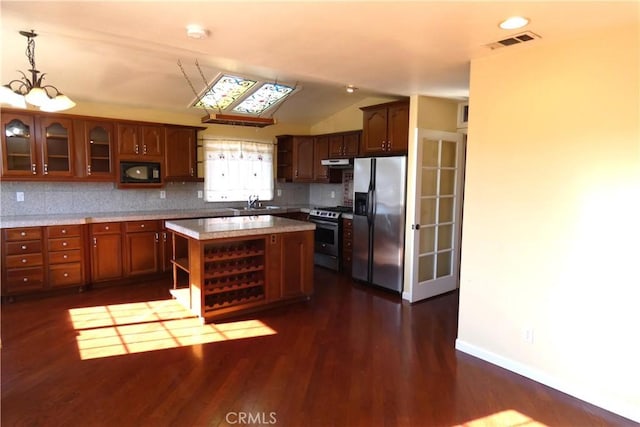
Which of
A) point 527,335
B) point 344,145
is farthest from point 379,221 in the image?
point 527,335

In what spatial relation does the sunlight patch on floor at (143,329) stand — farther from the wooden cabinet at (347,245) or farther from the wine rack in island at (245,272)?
the wooden cabinet at (347,245)

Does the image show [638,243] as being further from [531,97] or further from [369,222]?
[369,222]

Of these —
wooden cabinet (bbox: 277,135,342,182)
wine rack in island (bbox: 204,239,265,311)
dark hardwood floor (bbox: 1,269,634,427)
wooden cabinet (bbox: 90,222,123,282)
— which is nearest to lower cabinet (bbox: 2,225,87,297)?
wooden cabinet (bbox: 90,222,123,282)

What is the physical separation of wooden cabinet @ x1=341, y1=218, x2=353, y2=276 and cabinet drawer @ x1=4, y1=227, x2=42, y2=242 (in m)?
3.78

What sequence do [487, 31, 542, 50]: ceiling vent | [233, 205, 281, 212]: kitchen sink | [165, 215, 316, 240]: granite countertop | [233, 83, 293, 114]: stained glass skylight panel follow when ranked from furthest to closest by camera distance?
[233, 205, 281, 212]: kitchen sink < [233, 83, 293, 114]: stained glass skylight panel < [165, 215, 316, 240]: granite countertop < [487, 31, 542, 50]: ceiling vent

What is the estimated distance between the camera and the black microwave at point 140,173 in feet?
16.5

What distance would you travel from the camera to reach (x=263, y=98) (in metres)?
5.55

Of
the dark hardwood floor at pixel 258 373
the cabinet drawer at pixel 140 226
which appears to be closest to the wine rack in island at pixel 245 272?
the dark hardwood floor at pixel 258 373

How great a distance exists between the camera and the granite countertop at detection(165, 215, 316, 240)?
11.7 ft

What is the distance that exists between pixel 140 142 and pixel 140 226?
3.78 ft

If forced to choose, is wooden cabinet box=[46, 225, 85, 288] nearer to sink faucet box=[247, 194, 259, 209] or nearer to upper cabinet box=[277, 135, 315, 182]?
sink faucet box=[247, 194, 259, 209]

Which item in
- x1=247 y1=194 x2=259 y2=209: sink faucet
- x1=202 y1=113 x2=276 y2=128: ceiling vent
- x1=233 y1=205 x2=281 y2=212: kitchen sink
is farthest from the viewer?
x1=247 y1=194 x2=259 y2=209: sink faucet

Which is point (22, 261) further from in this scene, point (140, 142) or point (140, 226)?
point (140, 142)

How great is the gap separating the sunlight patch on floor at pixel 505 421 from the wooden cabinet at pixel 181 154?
4681 mm
